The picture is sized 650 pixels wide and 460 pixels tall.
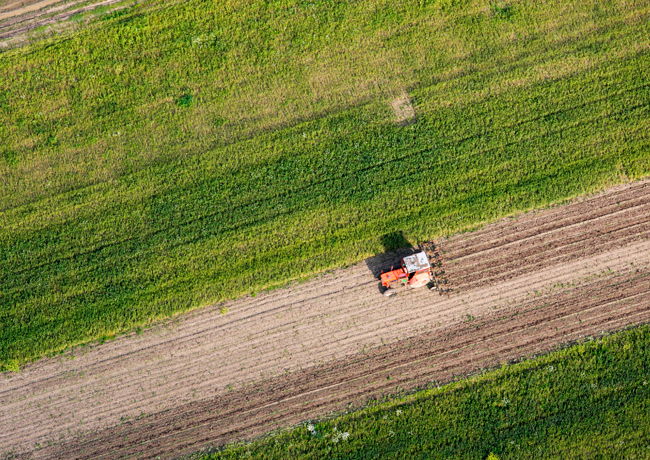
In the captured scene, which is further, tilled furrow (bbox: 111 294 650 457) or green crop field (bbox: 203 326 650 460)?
tilled furrow (bbox: 111 294 650 457)

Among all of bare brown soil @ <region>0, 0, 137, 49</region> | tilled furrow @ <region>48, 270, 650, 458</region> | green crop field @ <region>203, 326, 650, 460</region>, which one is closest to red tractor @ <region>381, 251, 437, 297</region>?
tilled furrow @ <region>48, 270, 650, 458</region>

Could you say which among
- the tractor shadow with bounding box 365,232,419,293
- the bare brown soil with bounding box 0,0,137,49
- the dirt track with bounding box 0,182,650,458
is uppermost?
the bare brown soil with bounding box 0,0,137,49

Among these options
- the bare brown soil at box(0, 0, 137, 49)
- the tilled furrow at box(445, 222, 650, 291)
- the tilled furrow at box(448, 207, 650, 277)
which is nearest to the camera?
the tilled furrow at box(445, 222, 650, 291)

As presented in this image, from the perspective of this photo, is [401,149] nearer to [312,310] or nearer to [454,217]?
[454,217]

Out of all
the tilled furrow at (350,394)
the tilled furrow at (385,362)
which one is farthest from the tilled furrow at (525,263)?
the tilled furrow at (350,394)

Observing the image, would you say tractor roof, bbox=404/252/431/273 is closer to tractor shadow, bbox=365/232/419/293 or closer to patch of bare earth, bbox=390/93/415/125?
tractor shadow, bbox=365/232/419/293

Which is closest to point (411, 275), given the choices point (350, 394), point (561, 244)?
point (350, 394)

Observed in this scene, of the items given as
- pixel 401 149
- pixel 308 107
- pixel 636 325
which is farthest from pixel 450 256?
pixel 308 107
